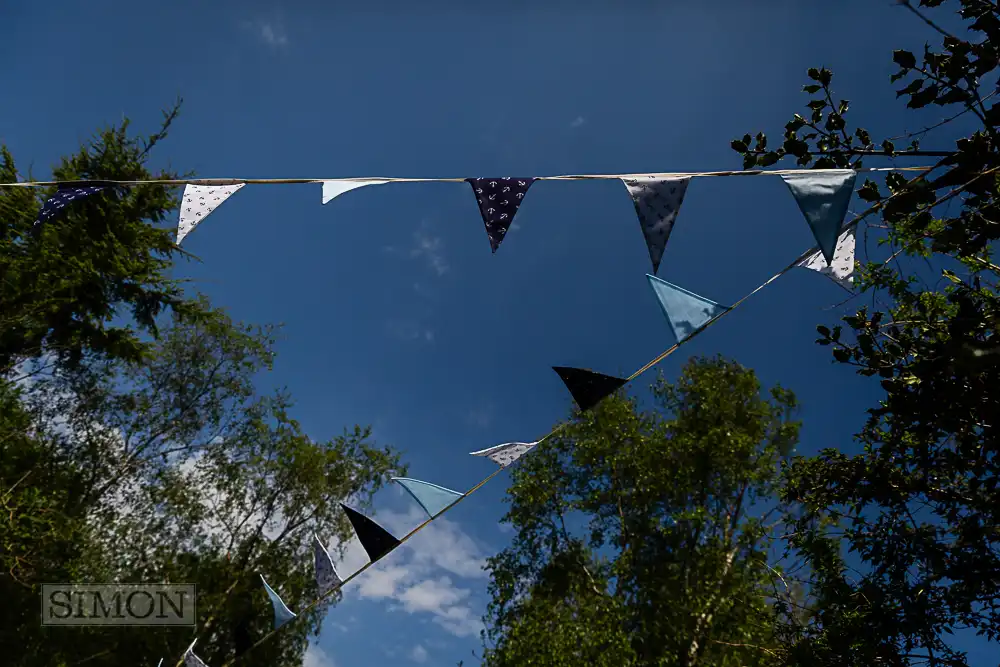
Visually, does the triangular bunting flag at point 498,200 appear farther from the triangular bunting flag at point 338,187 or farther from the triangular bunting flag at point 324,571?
the triangular bunting flag at point 324,571

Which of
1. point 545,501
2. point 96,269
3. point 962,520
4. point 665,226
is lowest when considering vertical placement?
point 962,520

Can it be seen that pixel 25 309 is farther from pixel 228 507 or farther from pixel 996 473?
pixel 996 473

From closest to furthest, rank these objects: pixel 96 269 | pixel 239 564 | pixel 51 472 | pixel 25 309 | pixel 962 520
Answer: pixel 962 520, pixel 25 309, pixel 96 269, pixel 51 472, pixel 239 564

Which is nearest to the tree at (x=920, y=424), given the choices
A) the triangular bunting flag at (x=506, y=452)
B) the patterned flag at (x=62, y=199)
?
the triangular bunting flag at (x=506, y=452)

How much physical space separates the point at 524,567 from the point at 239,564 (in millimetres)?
8092

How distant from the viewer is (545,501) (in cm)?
1386

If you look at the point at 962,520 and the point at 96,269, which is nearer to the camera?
the point at 962,520

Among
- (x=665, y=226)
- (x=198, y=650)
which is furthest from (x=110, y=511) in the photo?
(x=665, y=226)

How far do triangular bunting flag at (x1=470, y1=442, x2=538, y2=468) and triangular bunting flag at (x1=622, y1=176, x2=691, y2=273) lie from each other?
185 cm

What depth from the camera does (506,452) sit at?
4508 mm

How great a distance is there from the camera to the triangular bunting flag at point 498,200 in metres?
4.28

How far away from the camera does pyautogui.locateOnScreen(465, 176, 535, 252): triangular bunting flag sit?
428cm

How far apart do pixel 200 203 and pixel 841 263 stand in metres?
5.49

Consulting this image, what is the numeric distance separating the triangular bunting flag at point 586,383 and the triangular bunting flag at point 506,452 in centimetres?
59
